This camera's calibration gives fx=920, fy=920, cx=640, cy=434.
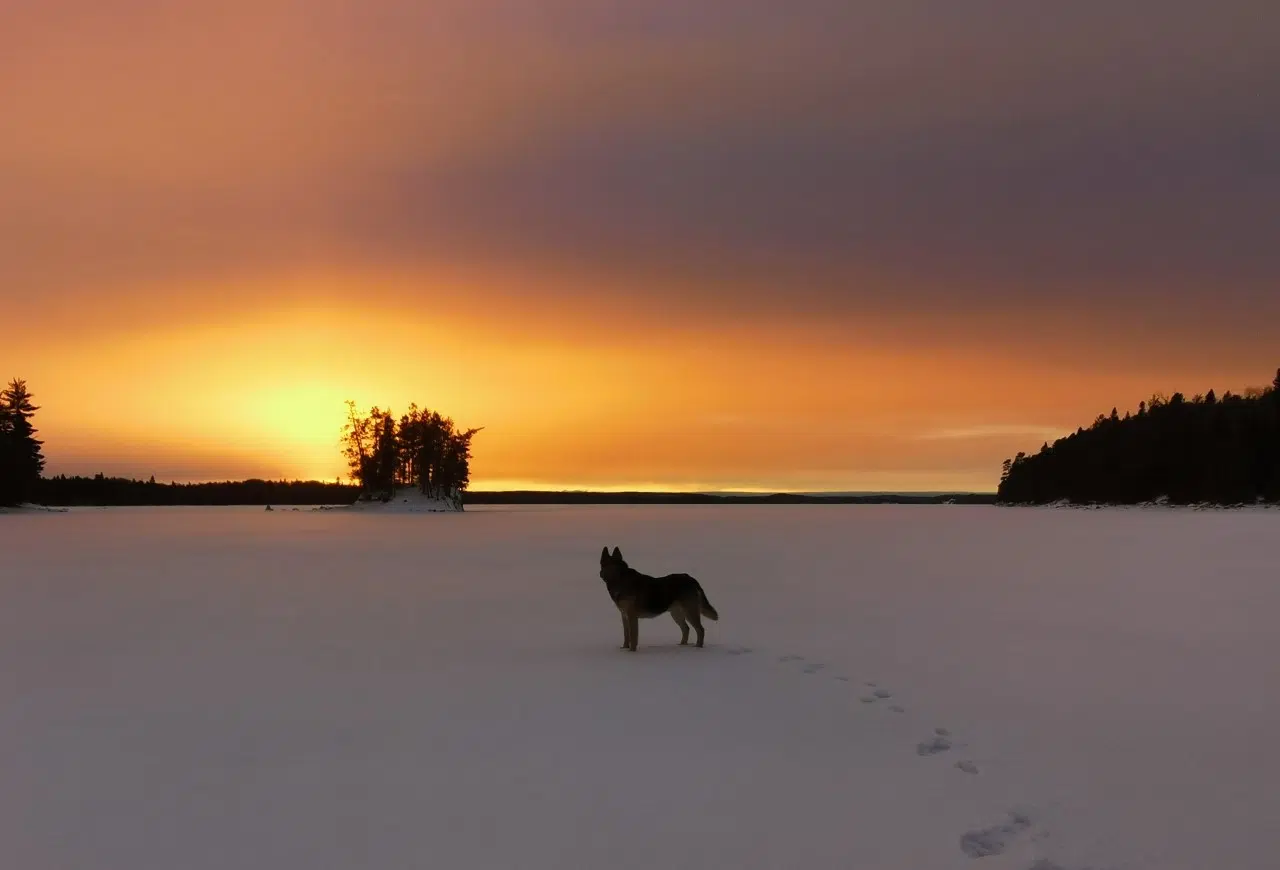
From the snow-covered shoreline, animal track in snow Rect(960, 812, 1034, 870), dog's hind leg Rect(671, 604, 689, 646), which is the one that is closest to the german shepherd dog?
dog's hind leg Rect(671, 604, 689, 646)

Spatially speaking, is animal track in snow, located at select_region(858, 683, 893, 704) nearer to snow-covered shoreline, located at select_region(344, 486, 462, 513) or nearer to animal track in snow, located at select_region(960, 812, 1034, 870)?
animal track in snow, located at select_region(960, 812, 1034, 870)

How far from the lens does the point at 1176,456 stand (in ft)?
392

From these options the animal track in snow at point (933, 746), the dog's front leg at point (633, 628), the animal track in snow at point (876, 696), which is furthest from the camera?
the dog's front leg at point (633, 628)

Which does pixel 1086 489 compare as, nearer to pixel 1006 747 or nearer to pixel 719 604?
pixel 719 604

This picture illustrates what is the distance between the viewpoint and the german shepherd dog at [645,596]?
12844 millimetres

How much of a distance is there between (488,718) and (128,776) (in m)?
3.04

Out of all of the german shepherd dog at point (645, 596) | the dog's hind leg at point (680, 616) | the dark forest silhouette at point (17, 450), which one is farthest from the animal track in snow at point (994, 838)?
the dark forest silhouette at point (17, 450)

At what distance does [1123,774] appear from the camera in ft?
22.1

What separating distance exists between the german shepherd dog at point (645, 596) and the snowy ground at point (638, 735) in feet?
1.90

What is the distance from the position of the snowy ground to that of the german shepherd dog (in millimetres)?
580

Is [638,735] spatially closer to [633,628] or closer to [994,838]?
[994,838]

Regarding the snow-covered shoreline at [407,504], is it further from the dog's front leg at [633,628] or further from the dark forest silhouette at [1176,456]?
the dog's front leg at [633,628]

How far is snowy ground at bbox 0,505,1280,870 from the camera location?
18.3 feet

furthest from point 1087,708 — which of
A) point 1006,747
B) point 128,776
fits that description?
point 128,776
